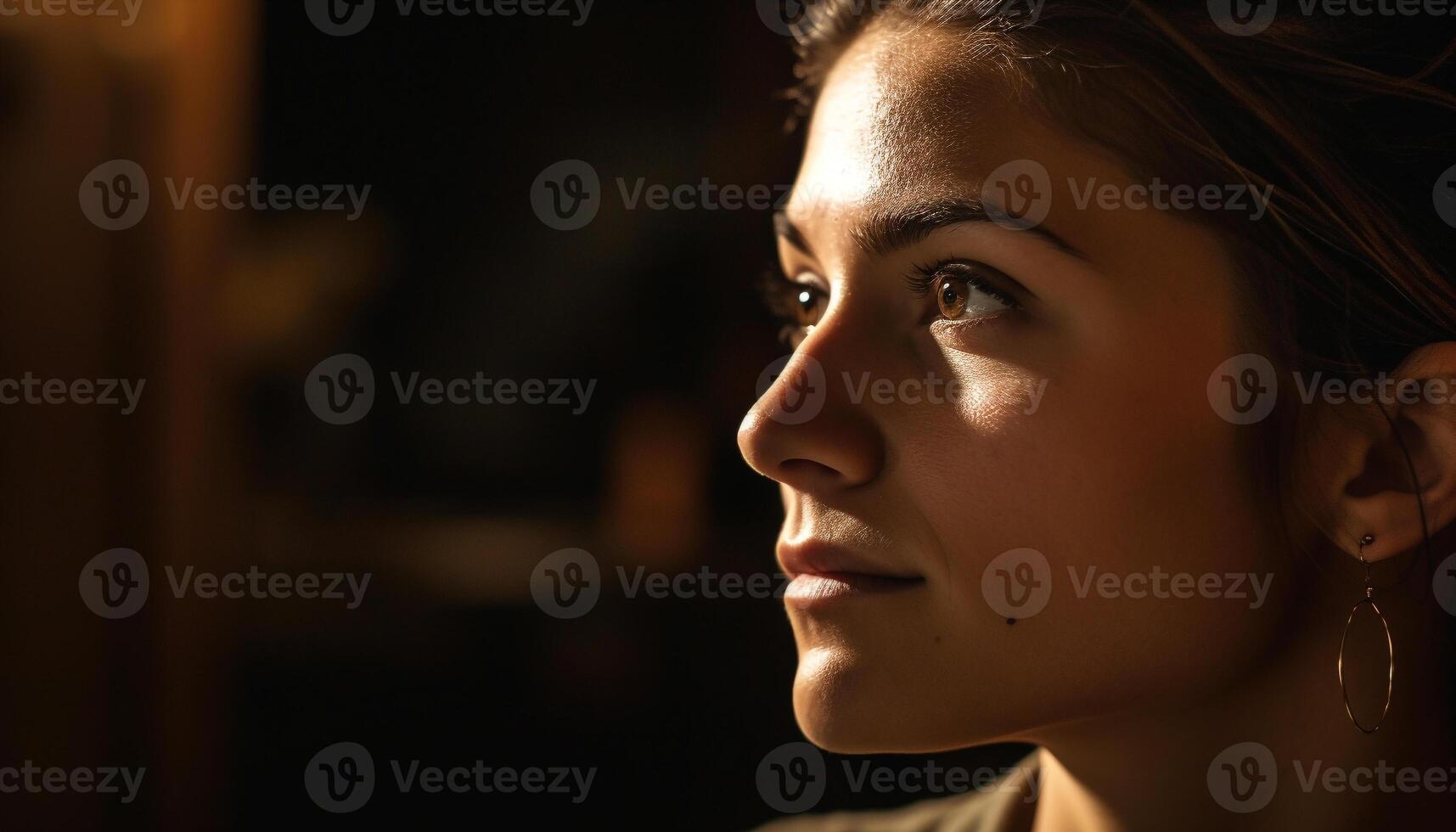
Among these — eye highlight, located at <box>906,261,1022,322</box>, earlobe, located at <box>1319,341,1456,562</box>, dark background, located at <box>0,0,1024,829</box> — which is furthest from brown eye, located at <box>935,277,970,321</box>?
dark background, located at <box>0,0,1024,829</box>

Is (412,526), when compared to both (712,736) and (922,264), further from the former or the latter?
(922,264)

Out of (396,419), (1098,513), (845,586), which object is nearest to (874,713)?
(845,586)

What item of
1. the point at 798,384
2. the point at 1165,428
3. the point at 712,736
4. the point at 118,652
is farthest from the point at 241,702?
the point at 1165,428

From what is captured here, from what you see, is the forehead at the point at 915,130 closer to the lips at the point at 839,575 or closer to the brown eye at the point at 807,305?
the brown eye at the point at 807,305

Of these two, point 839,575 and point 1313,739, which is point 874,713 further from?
point 1313,739

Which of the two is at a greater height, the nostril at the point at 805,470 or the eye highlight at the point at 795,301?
the eye highlight at the point at 795,301

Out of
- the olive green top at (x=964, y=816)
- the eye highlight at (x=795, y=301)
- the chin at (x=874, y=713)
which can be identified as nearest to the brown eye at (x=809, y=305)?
the eye highlight at (x=795, y=301)

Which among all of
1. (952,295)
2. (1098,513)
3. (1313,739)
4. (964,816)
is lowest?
(964,816)

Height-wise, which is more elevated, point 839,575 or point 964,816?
point 839,575

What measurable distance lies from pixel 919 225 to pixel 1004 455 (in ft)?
0.48

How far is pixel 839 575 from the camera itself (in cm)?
71

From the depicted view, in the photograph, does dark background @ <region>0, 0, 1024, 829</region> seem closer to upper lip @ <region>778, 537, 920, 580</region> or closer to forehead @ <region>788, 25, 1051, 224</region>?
forehead @ <region>788, 25, 1051, 224</region>

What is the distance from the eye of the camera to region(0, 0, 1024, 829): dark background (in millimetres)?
1307

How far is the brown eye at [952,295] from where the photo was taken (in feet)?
2.32
